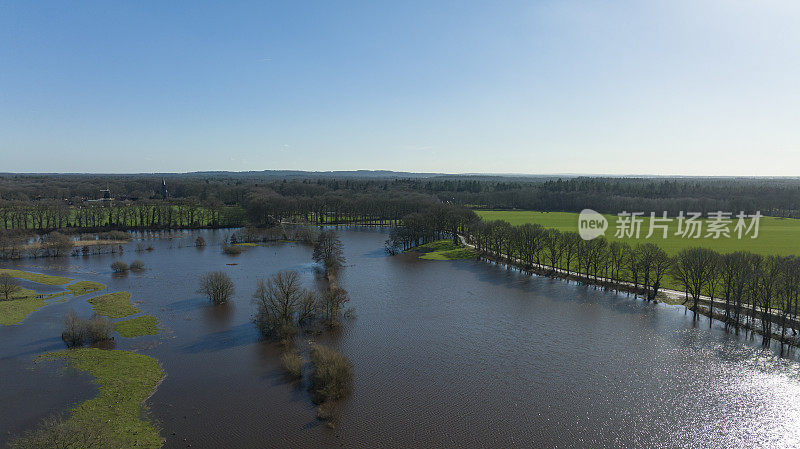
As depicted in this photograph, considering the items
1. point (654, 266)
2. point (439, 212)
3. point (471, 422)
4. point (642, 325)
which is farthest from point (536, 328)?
point (439, 212)

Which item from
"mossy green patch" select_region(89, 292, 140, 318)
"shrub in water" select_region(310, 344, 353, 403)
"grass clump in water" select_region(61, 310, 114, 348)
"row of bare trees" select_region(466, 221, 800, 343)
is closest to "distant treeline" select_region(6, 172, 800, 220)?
"row of bare trees" select_region(466, 221, 800, 343)

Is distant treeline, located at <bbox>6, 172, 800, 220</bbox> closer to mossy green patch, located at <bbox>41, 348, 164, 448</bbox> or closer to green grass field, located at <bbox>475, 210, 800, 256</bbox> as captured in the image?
green grass field, located at <bbox>475, 210, 800, 256</bbox>

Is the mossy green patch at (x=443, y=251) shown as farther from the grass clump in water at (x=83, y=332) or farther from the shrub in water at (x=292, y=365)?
the grass clump in water at (x=83, y=332)

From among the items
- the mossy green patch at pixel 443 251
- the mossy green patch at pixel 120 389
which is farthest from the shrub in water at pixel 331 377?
the mossy green patch at pixel 443 251

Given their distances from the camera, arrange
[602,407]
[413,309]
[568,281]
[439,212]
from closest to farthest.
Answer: [602,407]
[413,309]
[568,281]
[439,212]

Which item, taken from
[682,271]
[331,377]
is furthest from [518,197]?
[331,377]

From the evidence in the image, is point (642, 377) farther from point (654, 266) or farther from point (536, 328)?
point (654, 266)
